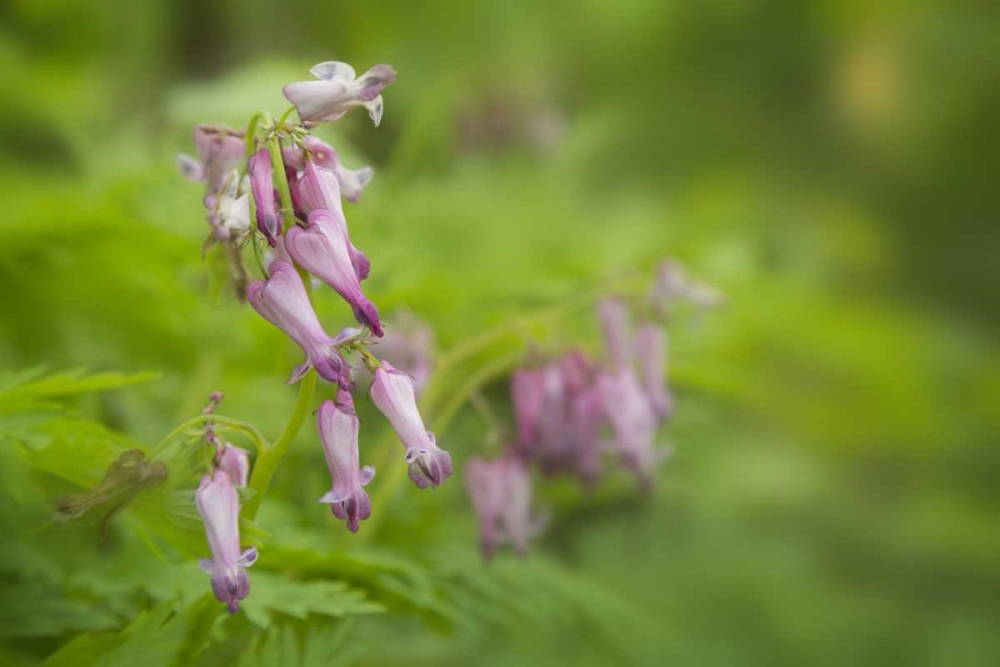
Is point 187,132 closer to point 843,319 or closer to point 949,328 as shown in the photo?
point 843,319

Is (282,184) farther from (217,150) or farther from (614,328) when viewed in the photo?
(614,328)

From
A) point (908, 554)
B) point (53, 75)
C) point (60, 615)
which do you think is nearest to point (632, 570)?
point (60, 615)

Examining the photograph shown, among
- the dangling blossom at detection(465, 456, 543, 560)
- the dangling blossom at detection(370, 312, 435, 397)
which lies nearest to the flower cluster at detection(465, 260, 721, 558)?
the dangling blossom at detection(465, 456, 543, 560)

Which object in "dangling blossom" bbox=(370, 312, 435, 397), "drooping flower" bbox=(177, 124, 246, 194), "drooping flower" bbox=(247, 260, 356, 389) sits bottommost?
"drooping flower" bbox=(247, 260, 356, 389)

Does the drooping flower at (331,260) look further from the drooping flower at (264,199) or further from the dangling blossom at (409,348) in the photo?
the dangling blossom at (409,348)

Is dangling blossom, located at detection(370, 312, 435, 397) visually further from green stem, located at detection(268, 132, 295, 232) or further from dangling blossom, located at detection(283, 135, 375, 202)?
green stem, located at detection(268, 132, 295, 232)

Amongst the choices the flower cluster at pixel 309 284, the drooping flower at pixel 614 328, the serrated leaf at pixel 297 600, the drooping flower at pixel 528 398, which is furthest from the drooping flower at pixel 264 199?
the drooping flower at pixel 614 328

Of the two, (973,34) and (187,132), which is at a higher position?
(973,34)
